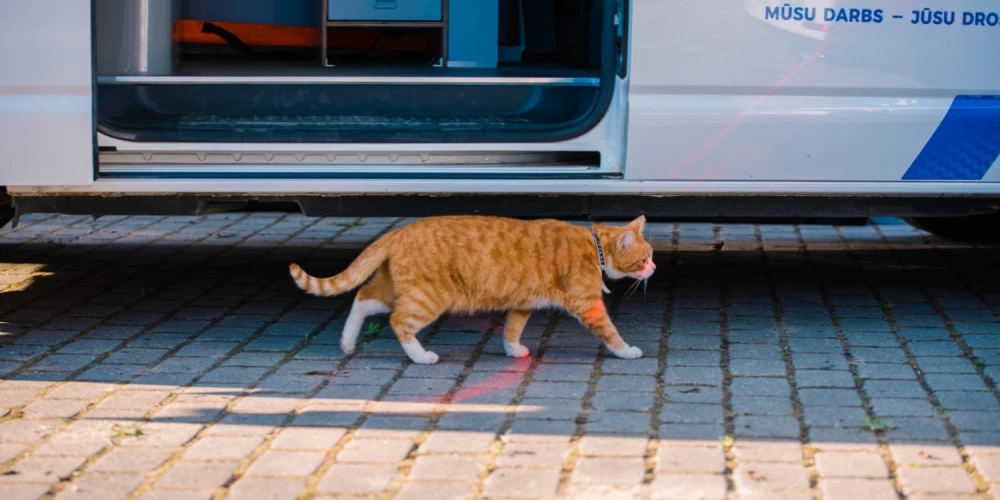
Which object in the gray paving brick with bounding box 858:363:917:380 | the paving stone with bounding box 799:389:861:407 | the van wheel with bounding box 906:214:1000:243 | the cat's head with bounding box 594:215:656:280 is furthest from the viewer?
the van wheel with bounding box 906:214:1000:243

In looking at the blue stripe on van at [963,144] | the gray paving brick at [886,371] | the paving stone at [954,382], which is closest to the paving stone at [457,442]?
the gray paving brick at [886,371]

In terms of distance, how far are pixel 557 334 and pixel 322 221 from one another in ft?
9.86

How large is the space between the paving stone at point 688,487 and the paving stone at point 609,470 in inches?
2.6

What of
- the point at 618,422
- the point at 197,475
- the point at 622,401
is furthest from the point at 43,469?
the point at 622,401

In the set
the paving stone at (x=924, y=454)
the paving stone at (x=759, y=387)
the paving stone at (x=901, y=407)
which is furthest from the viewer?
the paving stone at (x=759, y=387)

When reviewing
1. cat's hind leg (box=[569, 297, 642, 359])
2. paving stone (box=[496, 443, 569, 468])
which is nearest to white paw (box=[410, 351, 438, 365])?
cat's hind leg (box=[569, 297, 642, 359])

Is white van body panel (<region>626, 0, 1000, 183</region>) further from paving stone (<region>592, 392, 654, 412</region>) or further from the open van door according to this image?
the open van door

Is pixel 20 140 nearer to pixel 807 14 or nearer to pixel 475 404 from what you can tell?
pixel 475 404

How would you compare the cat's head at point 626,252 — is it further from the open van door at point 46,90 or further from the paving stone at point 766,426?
the open van door at point 46,90

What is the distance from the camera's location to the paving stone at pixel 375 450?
3.46m

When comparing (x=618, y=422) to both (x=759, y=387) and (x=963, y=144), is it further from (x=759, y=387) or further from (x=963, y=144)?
(x=963, y=144)

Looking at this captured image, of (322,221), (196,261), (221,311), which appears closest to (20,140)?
(221,311)

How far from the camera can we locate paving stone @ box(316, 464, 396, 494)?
3.23m

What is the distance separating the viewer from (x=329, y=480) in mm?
3305
